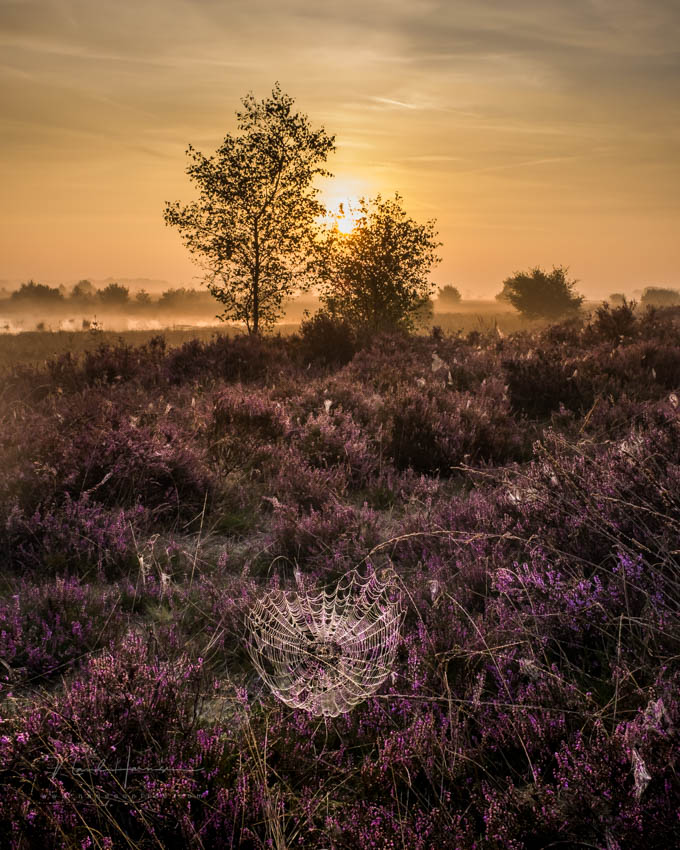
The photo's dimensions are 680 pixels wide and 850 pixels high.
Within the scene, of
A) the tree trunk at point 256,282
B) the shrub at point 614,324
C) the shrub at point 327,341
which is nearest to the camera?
the shrub at point 327,341

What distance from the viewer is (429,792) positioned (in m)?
1.94

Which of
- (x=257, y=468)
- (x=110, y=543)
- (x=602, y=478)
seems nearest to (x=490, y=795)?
(x=602, y=478)

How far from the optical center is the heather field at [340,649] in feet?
5.55

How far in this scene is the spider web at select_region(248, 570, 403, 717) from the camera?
7.75 feet

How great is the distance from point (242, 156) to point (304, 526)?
1765 centimetres

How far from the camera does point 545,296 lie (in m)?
48.1

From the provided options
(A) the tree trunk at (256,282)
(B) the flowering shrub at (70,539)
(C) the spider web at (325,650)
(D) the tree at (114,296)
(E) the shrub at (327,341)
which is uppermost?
(D) the tree at (114,296)

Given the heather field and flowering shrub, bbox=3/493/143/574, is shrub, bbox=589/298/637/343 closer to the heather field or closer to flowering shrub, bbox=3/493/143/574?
the heather field

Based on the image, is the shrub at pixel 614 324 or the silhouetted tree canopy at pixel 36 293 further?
the silhouetted tree canopy at pixel 36 293

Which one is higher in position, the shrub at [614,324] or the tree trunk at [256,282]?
the tree trunk at [256,282]

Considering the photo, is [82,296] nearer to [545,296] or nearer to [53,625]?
[545,296]

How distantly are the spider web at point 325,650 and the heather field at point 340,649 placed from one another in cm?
7

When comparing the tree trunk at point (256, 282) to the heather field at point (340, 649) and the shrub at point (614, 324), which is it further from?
the heather field at point (340, 649)

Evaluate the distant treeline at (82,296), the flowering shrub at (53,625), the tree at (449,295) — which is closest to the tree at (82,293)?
the distant treeline at (82,296)
